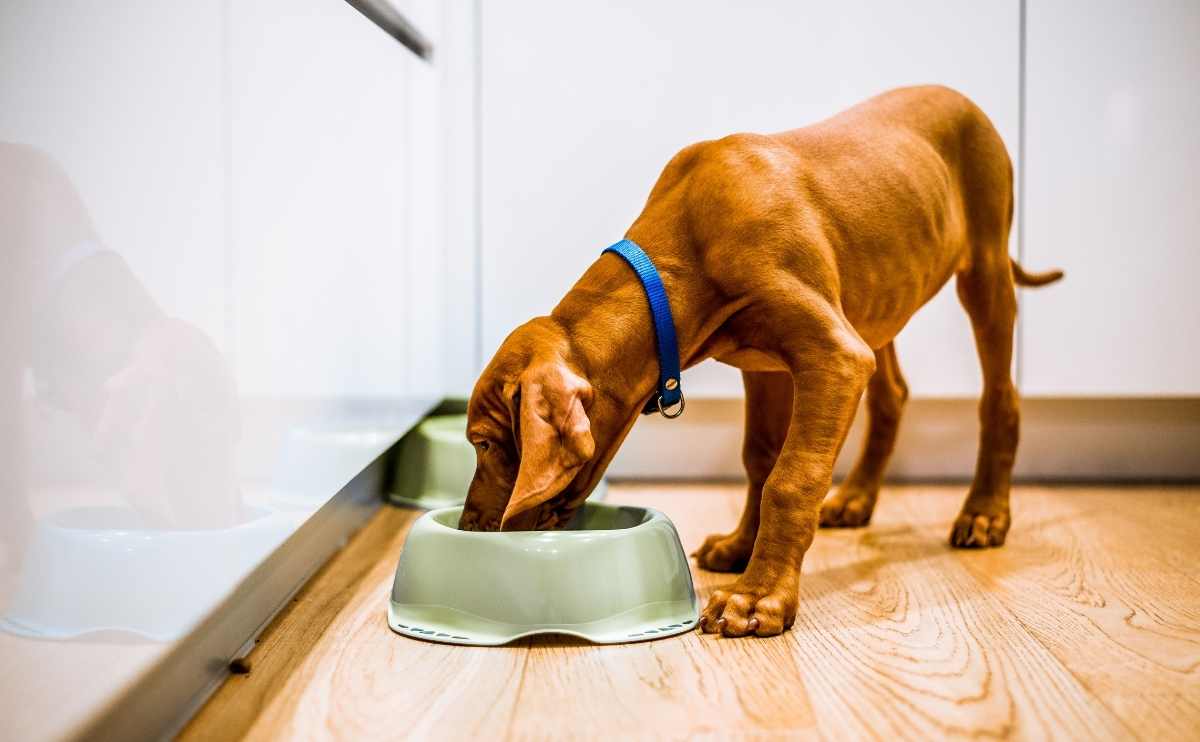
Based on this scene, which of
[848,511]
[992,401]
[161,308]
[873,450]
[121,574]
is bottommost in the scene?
[848,511]

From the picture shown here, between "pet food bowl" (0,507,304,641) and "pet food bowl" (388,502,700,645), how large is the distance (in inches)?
11.1

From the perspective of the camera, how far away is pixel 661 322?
1731 millimetres

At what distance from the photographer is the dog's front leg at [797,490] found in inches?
64.1

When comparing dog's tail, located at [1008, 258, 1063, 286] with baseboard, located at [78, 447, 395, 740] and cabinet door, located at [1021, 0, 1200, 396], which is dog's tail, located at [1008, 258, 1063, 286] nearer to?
cabinet door, located at [1021, 0, 1200, 396]

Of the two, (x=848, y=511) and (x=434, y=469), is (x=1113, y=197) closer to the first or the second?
(x=848, y=511)

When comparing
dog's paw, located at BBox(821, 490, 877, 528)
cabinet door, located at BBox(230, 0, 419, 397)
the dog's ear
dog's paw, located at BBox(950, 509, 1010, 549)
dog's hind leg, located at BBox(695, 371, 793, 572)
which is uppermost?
cabinet door, located at BBox(230, 0, 419, 397)

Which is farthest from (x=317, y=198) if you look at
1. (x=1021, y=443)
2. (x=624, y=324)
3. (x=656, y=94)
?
(x=1021, y=443)

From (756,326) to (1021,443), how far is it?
1.63m

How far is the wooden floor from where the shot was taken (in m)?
1.26

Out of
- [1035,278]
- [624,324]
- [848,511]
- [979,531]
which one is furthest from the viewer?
[1035,278]

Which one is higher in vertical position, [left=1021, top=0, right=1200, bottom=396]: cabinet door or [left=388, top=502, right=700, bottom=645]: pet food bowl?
[left=1021, top=0, right=1200, bottom=396]: cabinet door

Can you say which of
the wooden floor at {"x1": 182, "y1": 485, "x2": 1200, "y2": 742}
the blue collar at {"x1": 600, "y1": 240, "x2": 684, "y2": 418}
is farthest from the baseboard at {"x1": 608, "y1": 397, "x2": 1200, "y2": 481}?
the blue collar at {"x1": 600, "y1": 240, "x2": 684, "y2": 418}

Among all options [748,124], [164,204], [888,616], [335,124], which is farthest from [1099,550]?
[164,204]

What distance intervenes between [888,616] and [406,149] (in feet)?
4.83
